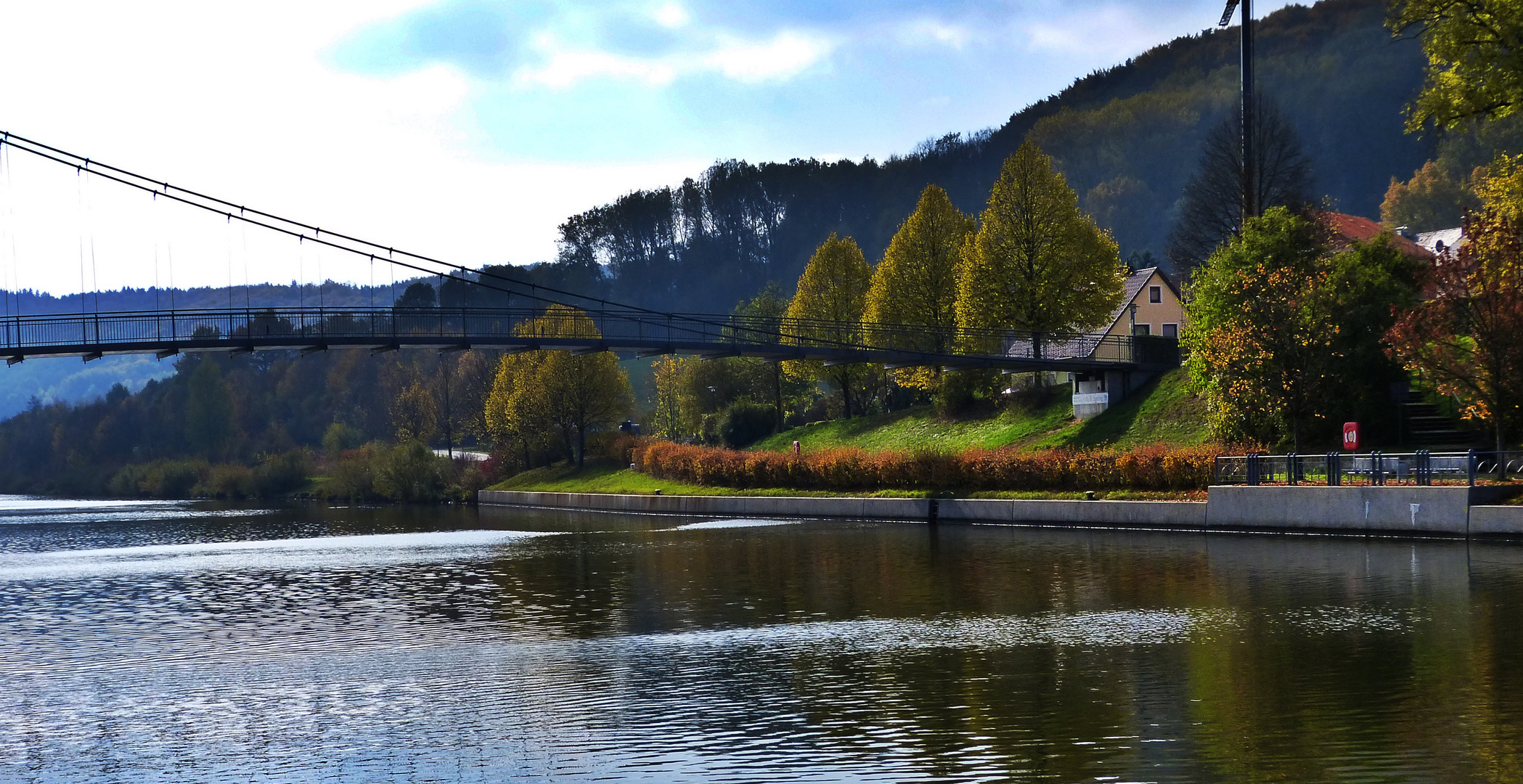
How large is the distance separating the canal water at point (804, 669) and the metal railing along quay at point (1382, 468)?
1.89 meters

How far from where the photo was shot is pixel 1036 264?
5916cm

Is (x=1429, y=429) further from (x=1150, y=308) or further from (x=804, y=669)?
(x=1150, y=308)

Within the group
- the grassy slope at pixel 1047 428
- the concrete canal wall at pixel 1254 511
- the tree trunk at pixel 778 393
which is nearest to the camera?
the concrete canal wall at pixel 1254 511

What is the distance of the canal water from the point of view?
1216cm

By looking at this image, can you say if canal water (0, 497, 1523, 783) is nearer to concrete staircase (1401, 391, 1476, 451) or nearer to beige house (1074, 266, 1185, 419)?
concrete staircase (1401, 391, 1476, 451)

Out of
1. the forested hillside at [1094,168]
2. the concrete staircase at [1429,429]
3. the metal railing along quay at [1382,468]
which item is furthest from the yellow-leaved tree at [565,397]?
the forested hillside at [1094,168]

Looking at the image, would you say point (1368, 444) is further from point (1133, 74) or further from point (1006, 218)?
point (1133, 74)

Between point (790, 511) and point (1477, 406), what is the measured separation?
1010 inches

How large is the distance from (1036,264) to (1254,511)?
2583 centimetres

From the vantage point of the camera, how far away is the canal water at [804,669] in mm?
12156

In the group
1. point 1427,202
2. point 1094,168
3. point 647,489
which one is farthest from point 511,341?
point 1094,168

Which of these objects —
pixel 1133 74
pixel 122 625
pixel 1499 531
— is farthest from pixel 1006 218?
pixel 1133 74

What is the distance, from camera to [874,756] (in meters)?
12.1

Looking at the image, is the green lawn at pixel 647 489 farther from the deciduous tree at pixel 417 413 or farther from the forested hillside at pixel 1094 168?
the forested hillside at pixel 1094 168
